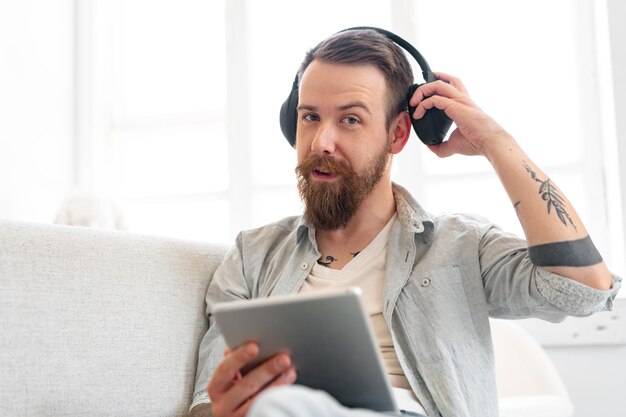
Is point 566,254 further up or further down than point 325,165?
further down

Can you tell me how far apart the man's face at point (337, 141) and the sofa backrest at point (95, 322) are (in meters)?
0.29

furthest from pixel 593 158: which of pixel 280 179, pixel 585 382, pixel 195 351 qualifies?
pixel 195 351

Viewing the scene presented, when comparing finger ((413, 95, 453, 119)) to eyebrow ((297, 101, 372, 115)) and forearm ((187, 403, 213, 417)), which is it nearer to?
eyebrow ((297, 101, 372, 115))

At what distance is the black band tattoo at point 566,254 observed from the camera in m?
1.17

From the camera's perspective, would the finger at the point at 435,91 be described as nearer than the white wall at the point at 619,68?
Yes

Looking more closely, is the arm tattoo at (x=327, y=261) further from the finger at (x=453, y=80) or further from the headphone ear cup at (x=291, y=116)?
the finger at (x=453, y=80)

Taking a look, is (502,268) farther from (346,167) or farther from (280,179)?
(280,179)

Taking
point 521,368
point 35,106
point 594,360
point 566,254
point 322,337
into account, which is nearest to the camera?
point 322,337

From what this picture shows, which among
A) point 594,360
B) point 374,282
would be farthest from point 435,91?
point 594,360

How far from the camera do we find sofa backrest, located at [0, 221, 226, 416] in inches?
42.8

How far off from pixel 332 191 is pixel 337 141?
0.33ft

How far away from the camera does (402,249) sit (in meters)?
1.36

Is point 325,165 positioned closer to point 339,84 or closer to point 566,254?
point 339,84

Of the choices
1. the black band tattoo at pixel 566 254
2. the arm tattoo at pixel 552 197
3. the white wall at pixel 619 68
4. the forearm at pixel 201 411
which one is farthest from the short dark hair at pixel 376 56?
the white wall at pixel 619 68
